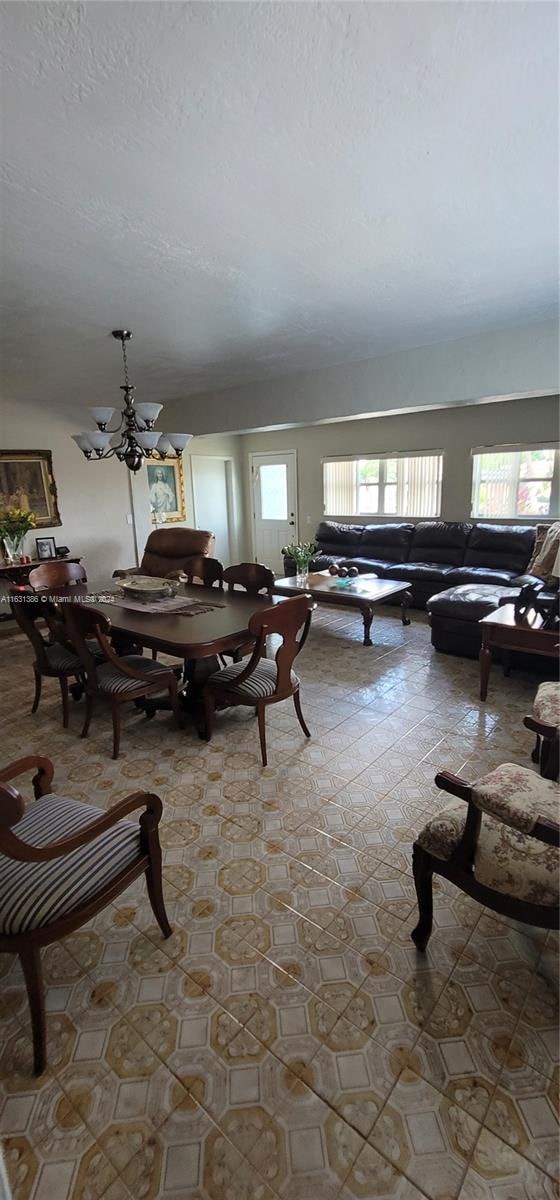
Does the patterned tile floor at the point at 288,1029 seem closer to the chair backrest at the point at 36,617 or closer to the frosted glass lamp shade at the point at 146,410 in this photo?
the chair backrest at the point at 36,617

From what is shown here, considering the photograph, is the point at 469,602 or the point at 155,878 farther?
the point at 469,602

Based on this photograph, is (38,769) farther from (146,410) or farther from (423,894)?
(146,410)

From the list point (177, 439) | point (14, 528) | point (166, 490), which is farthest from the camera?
point (166, 490)

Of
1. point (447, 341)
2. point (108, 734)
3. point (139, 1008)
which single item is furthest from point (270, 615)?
point (447, 341)

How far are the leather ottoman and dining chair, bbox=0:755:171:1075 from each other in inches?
128

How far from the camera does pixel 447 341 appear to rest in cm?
397

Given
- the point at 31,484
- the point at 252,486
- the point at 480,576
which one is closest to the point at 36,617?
the point at 31,484

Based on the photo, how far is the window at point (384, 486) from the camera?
21.5 ft

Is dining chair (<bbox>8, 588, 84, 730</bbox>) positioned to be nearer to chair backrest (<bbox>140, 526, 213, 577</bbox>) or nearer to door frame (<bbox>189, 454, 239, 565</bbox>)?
chair backrest (<bbox>140, 526, 213, 577</bbox>)

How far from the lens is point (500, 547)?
5551 mm

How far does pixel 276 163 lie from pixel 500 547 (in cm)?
463

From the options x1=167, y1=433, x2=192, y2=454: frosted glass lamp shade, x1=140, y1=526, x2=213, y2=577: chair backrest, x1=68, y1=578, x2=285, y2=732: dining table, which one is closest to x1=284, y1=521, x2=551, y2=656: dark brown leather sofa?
x1=140, y1=526, x2=213, y2=577: chair backrest

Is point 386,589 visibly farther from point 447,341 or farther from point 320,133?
point 320,133

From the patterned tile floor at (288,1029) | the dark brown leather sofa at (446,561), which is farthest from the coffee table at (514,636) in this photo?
the patterned tile floor at (288,1029)
